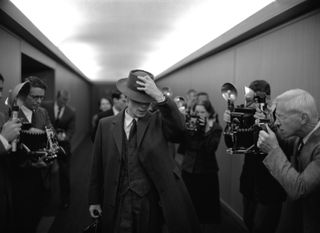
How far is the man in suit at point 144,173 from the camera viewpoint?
2.04 metres

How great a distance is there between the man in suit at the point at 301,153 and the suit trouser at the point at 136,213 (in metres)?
0.81

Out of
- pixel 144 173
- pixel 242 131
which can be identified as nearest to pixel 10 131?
pixel 144 173

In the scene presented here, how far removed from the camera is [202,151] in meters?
3.59

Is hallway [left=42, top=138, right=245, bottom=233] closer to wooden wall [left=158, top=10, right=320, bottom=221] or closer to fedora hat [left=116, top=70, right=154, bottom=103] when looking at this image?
wooden wall [left=158, top=10, right=320, bottom=221]

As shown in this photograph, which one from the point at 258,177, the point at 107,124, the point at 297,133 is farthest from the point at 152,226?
the point at 297,133

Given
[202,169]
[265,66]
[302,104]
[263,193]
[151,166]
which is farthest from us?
[265,66]

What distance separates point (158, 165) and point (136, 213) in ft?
1.15

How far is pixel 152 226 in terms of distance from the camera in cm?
209

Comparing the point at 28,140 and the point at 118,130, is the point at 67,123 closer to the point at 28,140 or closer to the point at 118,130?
the point at 28,140

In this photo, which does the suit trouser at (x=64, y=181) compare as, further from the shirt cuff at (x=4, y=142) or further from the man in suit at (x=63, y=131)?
the shirt cuff at (x=4, y=142)

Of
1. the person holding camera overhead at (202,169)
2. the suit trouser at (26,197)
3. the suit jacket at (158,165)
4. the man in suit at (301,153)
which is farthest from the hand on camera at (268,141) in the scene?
the suit trouser at (26,197)


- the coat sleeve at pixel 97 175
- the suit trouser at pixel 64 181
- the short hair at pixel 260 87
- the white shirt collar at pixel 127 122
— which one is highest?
the short hair at pixel 260 87

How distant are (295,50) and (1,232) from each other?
300cm

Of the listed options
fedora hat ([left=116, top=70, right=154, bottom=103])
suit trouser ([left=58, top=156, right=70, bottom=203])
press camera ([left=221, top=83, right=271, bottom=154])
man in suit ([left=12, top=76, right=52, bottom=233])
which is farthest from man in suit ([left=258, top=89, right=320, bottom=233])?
suit trouser ([left=58, top=156, right=70, bottom=203])
